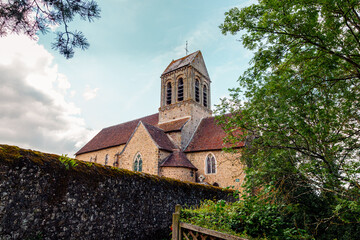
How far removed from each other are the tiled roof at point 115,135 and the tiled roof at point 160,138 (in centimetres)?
565

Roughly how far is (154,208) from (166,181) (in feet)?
3.83

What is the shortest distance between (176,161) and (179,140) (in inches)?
124

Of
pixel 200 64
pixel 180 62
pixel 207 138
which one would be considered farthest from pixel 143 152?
pixel 200 64

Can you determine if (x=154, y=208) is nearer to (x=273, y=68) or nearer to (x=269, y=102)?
(x=269, y=102)

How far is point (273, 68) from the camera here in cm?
688

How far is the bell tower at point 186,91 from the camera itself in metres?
24.1

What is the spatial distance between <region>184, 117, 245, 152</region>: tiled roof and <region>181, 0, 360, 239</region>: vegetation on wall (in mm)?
12424

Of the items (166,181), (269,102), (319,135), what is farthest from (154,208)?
(319,135)

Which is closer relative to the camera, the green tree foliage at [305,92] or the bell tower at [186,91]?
the green tree foliage at [305,92]

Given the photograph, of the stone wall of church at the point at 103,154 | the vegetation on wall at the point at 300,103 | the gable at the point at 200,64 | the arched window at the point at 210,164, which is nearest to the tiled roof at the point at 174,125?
the arched window at the point at 210,164

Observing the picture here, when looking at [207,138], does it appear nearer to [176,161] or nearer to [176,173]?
[176,161]

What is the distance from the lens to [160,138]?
20156 mm

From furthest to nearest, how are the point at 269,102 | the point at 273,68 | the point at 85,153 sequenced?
1. the point at 85,153
2. the point at 273,68
3. the point at 269,102

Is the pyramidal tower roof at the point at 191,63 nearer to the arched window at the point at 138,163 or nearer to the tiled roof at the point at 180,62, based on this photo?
the tiled roof at the point at 180,62
